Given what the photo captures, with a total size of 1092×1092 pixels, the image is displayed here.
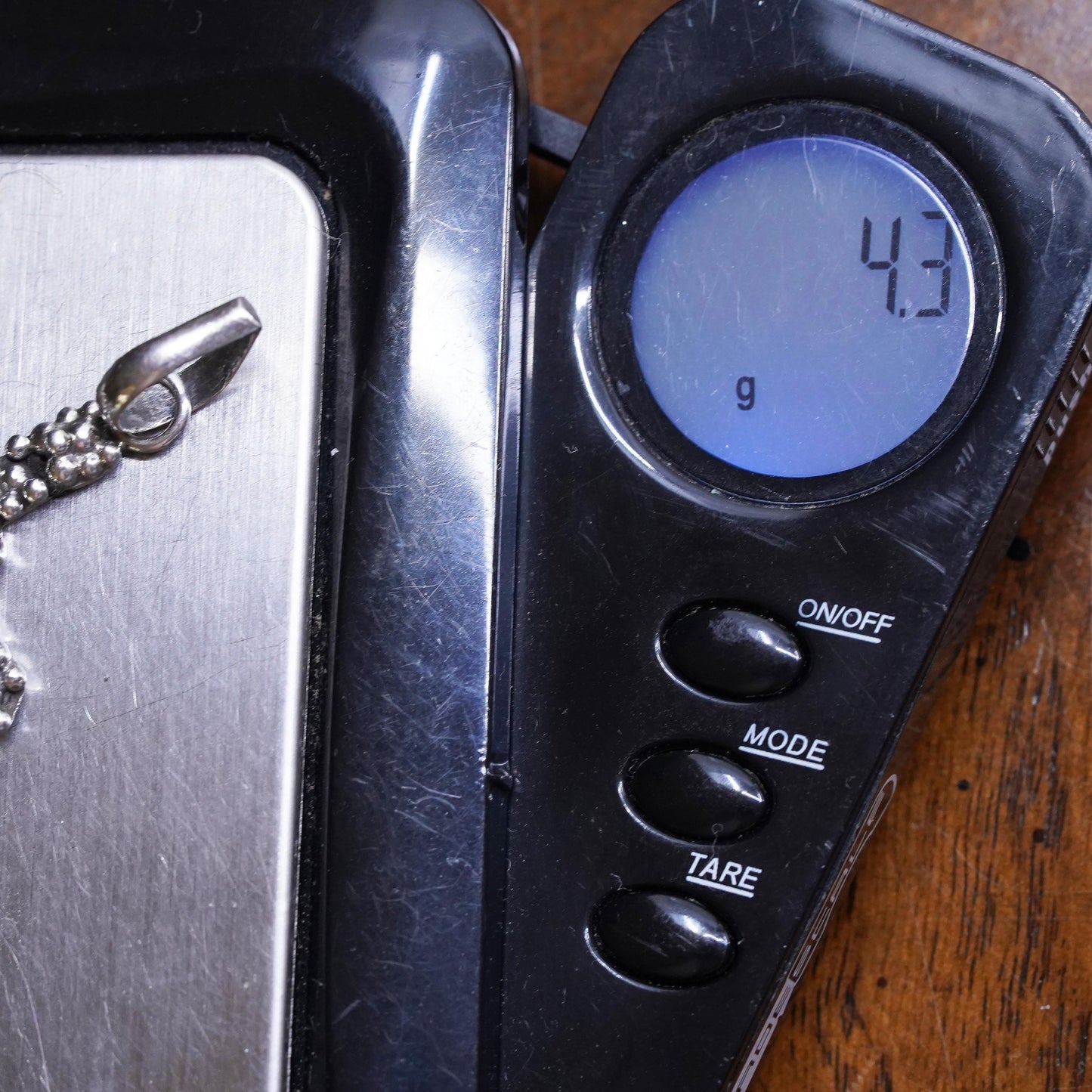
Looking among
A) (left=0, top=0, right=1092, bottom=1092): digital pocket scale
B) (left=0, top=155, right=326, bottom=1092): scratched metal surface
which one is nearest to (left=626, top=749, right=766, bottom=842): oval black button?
(left=0, top=0, right=1092, bottom=1092): digital pocket scale

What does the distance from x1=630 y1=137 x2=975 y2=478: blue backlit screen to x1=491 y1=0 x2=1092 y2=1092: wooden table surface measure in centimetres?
10

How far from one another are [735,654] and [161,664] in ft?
0.55

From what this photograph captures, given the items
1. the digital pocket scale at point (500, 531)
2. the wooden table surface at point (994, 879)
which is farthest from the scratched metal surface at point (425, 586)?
the wooden table surface at point (994, 879)

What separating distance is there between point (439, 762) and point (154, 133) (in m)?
0.22

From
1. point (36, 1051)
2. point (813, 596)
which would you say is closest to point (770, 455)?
point (813, 596)

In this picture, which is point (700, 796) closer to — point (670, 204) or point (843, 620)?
point (843, 620)

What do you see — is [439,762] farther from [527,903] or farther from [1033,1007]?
[1033,1007]

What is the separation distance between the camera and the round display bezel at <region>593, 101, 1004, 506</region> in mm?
324

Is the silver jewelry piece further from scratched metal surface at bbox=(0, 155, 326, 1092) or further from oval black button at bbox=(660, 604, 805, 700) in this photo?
oval black button at bbox=(660, 604, 805, 700)

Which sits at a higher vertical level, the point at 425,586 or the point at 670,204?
the point at 670,204

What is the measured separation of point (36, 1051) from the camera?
32 cm

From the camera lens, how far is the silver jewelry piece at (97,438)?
330 millimetres

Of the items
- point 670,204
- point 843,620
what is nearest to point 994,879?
point 843,620

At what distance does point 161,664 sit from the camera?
1.07ft
